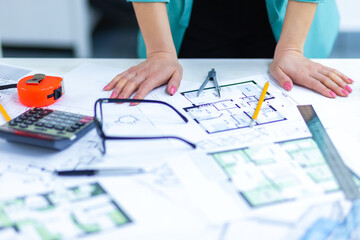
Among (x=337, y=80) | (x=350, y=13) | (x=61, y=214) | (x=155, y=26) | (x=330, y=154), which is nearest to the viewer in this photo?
(x=61, y=214)

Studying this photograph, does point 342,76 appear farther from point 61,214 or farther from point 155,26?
point 61,214

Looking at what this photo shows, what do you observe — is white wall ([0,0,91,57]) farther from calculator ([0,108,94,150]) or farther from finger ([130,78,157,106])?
calculator ([0,108,94,150])

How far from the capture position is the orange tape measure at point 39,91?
2.09 feet

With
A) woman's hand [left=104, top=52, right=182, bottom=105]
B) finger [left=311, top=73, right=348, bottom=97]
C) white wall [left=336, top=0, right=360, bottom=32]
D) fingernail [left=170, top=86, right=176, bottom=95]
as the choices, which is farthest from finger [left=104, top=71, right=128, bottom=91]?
white wall [left=336, top=0, right=360, bottom=32]

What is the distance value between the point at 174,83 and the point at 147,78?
56 mm

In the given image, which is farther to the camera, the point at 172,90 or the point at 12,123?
the point at 172,90

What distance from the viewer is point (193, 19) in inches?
38.6

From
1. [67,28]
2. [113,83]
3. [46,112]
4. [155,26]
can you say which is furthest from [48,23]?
[46,112]

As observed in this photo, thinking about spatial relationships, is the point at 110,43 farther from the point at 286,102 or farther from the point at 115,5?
the point at 286,102

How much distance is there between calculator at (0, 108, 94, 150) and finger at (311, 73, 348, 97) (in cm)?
44

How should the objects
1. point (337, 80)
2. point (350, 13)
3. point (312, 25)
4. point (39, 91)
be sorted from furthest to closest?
1. point (350, 13)
2. point (312, 25)
3. point (337, 80)
4. point (39, 91)

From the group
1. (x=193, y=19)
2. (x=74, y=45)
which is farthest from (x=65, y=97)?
(x=74, y=45)

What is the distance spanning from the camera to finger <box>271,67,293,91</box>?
73 cm

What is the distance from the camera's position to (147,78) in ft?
2.44
